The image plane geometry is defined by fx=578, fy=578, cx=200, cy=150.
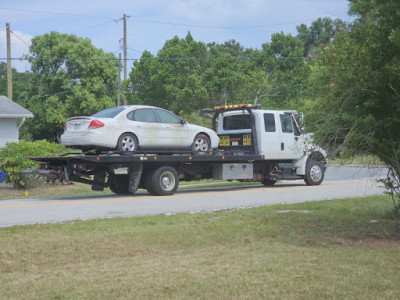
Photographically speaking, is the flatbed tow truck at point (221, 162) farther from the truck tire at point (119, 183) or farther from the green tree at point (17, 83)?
the green tree at point (17, 83)

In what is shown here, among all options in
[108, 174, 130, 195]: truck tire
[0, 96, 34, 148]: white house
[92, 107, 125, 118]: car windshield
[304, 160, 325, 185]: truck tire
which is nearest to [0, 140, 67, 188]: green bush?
[108, 174, 130, 195]: truck tire

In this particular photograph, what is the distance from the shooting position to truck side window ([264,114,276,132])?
19.0 metres

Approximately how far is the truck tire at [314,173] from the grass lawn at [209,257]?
314 inches

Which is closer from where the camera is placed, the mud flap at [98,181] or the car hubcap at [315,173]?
the mud flap at [98,181]

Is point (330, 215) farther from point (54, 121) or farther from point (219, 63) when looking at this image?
point (54, 121)

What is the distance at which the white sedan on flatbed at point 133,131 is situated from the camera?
49.9 feet

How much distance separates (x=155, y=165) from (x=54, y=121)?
34.9 meters

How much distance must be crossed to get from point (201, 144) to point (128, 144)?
9.29ft

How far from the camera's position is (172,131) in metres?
16.9

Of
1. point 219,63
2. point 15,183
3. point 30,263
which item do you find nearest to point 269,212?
point 30,263

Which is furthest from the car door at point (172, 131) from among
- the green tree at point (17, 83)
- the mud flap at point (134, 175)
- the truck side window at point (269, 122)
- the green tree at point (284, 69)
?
the green tree at point (17, 83)

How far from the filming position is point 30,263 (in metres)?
7.75

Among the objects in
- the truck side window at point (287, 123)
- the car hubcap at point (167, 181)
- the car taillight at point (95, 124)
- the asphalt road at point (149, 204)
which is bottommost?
the asphalt road at point (149, 204)

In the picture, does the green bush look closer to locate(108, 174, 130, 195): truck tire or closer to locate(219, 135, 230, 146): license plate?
locate(108, 174, 130, 195): truck tire
